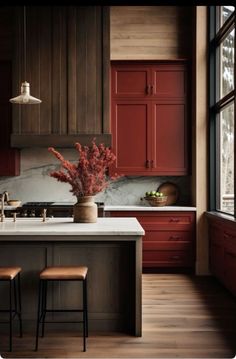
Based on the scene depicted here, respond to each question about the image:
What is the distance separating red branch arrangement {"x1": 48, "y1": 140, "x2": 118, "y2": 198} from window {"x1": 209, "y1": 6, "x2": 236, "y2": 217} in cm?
195

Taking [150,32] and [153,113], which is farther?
[150,32]

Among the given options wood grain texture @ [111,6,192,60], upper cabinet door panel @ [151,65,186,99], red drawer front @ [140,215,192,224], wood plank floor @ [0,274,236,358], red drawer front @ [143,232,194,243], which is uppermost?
wood grain texture @ [111,6,192,60]

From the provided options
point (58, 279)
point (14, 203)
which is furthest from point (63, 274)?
point (14, 203)

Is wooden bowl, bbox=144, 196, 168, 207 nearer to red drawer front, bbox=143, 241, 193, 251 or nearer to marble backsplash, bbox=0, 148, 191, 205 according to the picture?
marble backsplash, bbox=0, 148, 191, 205

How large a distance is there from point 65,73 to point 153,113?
52.2 inches

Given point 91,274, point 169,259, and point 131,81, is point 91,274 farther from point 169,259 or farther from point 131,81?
point 131,81

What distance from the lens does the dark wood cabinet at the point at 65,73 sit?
18.7ft

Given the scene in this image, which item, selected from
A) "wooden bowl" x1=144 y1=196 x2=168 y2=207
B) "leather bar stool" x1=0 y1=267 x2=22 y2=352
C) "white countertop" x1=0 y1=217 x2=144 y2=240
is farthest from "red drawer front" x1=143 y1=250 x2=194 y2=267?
"leather bar stool" x1=0 y1=267 x2=22 y2=352

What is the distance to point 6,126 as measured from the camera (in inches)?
231

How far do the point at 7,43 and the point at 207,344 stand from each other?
4.86 meters

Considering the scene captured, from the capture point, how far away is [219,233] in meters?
4.97

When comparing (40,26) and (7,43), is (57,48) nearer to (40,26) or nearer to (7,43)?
(40,26)

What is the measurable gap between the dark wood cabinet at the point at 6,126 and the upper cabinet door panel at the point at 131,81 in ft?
4.76

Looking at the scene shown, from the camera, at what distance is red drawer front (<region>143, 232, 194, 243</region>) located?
5684 millimetres
